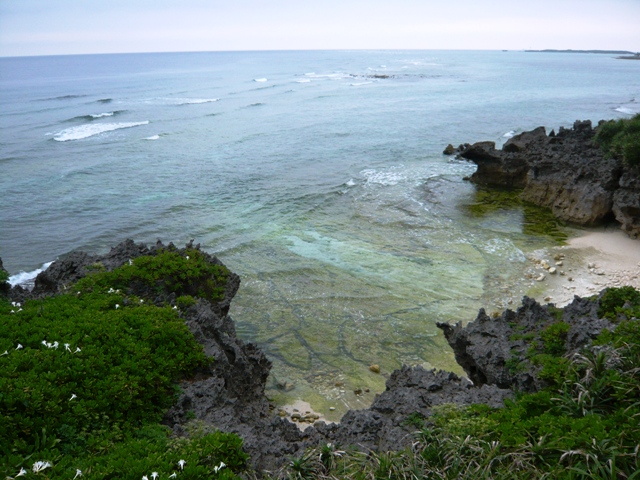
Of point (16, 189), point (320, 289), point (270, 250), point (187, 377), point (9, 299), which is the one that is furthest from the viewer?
point (16, 189)

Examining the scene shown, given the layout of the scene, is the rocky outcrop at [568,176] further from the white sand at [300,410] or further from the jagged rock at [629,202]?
the white sand at [300,410]

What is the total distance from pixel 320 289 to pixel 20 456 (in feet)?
38.9

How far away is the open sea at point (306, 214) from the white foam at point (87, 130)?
307mm

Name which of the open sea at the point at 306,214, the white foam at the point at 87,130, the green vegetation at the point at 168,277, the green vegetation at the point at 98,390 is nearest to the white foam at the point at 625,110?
the open sea at the point at 306,214

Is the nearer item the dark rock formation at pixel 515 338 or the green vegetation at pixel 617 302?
the dark rock formation at pixel 515 338

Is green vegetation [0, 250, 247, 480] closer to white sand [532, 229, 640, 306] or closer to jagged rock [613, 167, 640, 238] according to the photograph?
white sand [532, 229, 640, 306]

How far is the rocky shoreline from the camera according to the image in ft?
→ 23.6

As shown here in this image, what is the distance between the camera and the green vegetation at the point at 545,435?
5.59 m

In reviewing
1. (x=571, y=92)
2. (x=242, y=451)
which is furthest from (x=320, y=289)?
(x=571, y=92)

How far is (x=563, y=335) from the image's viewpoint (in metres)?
8.56

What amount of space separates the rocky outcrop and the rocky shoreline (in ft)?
44.7

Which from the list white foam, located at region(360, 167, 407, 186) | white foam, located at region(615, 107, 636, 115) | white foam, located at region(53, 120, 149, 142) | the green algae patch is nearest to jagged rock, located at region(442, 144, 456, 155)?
white foam, located at region(360, 167, 407, 186)

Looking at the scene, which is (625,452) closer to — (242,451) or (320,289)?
(242,451)

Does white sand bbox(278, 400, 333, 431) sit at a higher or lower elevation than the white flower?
lower
